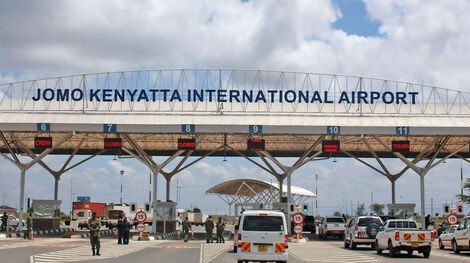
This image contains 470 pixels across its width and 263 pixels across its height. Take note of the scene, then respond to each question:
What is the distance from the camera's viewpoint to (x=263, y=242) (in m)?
21.3

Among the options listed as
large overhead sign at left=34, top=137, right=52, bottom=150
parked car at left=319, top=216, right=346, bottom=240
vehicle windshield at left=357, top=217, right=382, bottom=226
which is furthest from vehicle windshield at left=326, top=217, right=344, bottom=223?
large overhead sign at left=34, top=137, right=52, bottom=150

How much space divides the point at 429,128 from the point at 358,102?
7.36m

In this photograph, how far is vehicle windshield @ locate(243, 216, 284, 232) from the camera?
2150 centimetres

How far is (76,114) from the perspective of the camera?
45031 mm

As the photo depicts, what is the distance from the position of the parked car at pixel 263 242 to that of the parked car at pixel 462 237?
12177mm

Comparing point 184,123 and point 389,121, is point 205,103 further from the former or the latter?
point 389,121

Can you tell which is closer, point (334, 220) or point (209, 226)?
point (209, 226)

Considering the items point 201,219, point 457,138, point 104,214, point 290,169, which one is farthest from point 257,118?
point 201,219

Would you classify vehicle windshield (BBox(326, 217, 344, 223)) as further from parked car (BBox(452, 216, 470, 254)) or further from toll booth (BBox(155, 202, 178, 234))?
parked car (BBox(452, 216, 470, 254))

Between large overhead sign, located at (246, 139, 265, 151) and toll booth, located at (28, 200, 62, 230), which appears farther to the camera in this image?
toll booth, located at (28, 200, 62, 230)

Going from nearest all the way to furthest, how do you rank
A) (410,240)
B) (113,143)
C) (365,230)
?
(410,240) < (365,230) < (113,143)

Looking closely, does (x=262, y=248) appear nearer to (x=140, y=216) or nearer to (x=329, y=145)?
(x=140, y=216)

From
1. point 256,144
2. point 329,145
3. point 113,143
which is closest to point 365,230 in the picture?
point 329,145

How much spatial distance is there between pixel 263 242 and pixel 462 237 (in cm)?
1332
